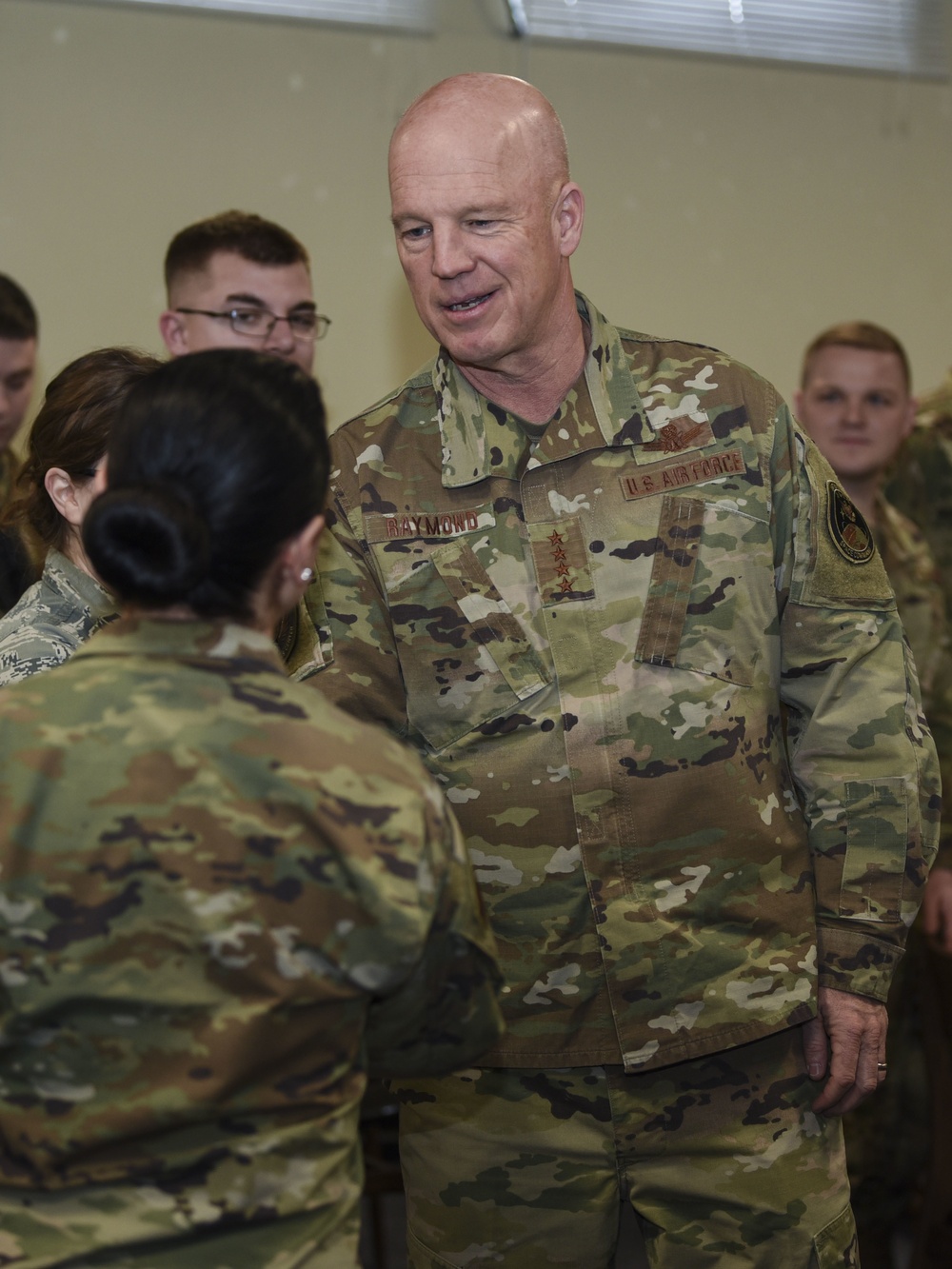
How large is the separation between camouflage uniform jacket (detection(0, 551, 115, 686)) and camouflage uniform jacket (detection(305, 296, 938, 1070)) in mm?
283

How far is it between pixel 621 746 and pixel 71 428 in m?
0.75

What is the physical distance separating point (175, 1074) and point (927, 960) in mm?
1901

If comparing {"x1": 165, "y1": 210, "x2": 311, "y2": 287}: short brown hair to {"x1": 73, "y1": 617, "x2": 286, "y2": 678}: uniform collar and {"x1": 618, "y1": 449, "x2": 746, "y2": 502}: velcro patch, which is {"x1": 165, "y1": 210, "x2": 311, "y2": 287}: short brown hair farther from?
{"x1": 73, "y1": 617, "x2": 286, "y2": 678}: uniform collar

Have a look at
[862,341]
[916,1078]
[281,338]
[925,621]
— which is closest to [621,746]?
[281,338]

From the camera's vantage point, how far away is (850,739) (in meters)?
1.72

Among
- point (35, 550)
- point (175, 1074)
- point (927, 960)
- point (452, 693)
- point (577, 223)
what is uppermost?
point (577, 223)

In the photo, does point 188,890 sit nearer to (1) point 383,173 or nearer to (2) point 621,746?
(2) point 621,746

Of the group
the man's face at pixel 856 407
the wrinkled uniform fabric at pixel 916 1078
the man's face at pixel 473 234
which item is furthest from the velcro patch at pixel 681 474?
the man's face at pixel 856 407

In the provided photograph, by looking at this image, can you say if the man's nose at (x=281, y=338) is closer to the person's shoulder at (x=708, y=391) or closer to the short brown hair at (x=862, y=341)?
the person's shoulder at (x=708, y=391)

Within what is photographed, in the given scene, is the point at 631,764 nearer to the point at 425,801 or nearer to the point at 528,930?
the point at 528,930

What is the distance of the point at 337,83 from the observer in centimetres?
332

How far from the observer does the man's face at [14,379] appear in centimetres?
268

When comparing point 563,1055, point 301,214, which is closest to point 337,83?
point 301,214

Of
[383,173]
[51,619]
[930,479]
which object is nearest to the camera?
[51,619]
